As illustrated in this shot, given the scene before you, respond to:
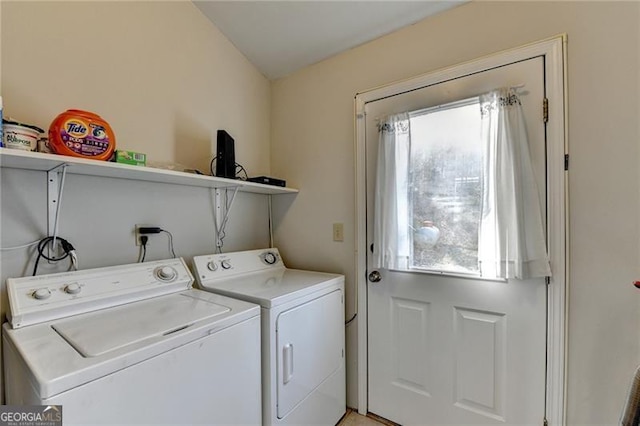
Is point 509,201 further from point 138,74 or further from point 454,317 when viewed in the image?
point 138,74

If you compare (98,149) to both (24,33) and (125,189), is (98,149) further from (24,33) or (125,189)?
(24,33)

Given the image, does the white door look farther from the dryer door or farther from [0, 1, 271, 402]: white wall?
[0, 1, 271, 402]: white wall

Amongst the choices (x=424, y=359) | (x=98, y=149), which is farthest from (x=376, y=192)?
(x=98, y=149)

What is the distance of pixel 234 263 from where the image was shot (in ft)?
5.90

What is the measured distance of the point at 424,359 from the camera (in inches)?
63.7

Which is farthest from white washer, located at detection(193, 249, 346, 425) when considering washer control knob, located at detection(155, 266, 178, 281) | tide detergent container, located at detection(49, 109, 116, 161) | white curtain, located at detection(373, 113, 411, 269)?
tide detergent container, located at detection(49, 109, 116, 161)

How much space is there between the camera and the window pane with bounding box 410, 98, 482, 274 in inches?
57.6

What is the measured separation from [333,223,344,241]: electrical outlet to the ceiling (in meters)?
1.22

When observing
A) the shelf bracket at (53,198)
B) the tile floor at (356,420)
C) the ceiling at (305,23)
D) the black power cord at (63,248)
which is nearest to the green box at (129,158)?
the shelf bracket at (53,198)

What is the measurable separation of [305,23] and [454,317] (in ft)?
6.52

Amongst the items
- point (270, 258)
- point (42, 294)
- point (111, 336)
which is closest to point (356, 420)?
point (270, 258)

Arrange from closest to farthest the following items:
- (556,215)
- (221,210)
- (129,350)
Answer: (129,350) → (556,215) → (221,210)

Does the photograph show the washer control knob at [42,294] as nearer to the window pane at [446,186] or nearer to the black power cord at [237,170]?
the black power cord at [237,170]

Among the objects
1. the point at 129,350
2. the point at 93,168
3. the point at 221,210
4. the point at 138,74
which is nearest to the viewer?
the point at 129,350
